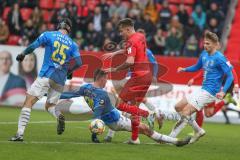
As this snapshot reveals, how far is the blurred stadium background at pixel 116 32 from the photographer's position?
79.8 ft

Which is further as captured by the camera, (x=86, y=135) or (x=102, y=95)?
(x=86, y=135)

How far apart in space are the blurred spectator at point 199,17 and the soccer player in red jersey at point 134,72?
43.3ft

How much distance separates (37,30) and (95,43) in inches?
91.0

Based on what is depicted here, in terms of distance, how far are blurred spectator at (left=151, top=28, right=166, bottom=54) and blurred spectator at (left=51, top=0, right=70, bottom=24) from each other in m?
3.41

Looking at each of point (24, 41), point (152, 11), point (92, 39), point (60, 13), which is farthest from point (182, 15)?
point (24, 41)

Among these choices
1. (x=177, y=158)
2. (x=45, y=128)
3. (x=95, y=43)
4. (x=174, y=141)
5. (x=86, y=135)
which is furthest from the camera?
(x=95, y=43)

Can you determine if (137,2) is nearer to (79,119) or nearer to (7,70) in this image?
(7,70)

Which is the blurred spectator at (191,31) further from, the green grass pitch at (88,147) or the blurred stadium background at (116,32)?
the green grass pitch at (88,147)

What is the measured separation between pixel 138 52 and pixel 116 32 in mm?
12824

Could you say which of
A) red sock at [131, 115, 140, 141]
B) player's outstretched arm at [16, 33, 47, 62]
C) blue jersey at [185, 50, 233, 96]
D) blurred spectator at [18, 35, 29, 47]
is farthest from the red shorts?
blurred spectator at [18, 35, 29, 47]

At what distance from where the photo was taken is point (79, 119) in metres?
20.9

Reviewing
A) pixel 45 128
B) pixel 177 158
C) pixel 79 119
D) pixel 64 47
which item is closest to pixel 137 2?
pixel 79 119

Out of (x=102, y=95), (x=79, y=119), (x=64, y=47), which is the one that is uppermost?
(x=64, y=47)

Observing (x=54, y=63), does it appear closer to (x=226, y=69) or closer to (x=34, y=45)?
(x=34, y=45)
